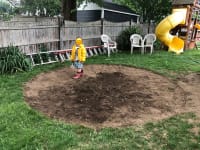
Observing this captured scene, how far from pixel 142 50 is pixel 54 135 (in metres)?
7.68

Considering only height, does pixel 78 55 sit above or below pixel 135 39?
below

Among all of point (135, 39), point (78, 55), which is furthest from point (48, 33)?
point (135, 39)

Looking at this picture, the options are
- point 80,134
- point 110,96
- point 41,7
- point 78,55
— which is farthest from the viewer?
point 41,7

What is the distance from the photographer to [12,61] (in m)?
6.82

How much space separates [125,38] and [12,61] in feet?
18.9

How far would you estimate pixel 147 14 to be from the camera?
14461 millimetres

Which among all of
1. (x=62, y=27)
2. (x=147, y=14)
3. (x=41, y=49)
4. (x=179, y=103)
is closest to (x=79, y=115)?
(x=179, y=103)

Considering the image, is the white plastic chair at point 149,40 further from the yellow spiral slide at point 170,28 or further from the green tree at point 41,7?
the green tree at point 41,7

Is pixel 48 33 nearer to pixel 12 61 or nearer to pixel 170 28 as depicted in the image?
pixel 12 61

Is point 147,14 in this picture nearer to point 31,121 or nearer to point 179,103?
point 179,103

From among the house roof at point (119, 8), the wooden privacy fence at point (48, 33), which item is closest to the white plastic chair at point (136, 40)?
the wooden privacy fence at point (48, 33)

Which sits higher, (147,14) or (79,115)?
(147,14)

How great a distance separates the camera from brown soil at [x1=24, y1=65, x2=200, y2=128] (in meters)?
4.41

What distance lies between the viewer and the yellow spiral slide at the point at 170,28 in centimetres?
1109
